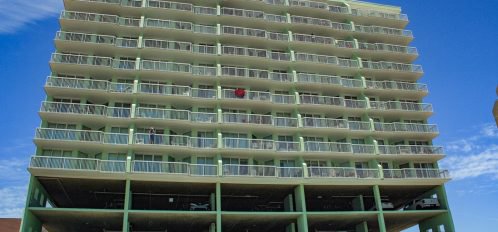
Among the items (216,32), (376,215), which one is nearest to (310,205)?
(376,215)

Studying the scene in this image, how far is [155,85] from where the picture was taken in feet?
145

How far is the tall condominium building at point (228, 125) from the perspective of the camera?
40531mm

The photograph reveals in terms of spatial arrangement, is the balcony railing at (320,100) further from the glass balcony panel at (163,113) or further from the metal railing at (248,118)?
the glass balcony panel at (163,113)

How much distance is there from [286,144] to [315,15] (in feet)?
61.0

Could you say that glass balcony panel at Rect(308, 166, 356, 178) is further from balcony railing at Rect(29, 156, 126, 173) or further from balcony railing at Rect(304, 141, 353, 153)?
balcony railing at Rect(29, 156, 126, 173)

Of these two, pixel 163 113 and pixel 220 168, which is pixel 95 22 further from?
pixel 220 168

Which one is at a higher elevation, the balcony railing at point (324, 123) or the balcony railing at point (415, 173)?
the balcony railing at point (324, 123)

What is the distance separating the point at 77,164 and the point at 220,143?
1288 centimetres

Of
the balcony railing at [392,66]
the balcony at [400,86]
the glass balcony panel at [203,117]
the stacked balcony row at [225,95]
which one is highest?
the balcony railing at [392,66]

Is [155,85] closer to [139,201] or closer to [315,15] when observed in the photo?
[139,201]

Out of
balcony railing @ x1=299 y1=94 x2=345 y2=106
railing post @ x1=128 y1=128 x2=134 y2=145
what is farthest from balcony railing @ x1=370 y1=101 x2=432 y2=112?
railing post @ x1=128 y1=128 x2=134 y2=145

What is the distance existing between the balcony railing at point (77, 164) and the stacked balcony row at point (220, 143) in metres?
1.74

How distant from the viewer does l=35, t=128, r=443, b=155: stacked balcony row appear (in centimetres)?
4003

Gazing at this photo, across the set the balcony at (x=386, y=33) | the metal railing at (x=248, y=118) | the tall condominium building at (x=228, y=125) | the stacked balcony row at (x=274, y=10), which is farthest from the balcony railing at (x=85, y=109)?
the balcony at (x=386, y=33)
